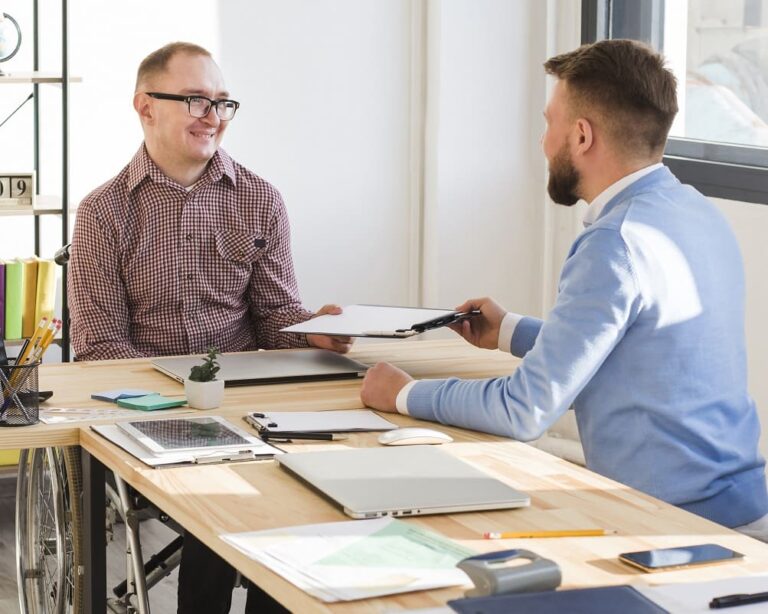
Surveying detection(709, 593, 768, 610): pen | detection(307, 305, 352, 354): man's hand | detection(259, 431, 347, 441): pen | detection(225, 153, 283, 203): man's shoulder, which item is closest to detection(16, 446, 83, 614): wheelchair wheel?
detection(307, 305, 352, 354): man's hand

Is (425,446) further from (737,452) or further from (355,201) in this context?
(355,201)

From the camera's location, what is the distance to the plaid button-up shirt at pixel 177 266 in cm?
278

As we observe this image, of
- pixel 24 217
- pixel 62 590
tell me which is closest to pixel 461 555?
pixel 62 590

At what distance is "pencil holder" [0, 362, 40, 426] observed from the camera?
200 centimetres

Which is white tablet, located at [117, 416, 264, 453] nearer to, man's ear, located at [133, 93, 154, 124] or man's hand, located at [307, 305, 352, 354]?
man's hand, located at [307, 305, 352, 354]

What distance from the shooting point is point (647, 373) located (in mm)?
1930

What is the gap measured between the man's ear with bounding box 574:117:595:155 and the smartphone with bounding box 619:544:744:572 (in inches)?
35.1

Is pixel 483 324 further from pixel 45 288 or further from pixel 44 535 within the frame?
pixel 45 288

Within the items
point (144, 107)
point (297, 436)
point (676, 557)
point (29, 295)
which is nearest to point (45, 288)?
point (29, 295)

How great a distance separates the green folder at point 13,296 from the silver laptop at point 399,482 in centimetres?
218

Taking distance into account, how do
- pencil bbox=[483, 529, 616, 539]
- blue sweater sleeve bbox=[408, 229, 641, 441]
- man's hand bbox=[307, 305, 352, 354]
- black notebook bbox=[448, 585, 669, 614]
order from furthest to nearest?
man's hand bbox=[307, 305, 352, 354], blue sweater sleeve bbox=[408, 229, 641, 441], pencil bbox=[483, 529, 616, 539], black notebook bbox=[448, 585, 669, 614]

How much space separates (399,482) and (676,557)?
41 cm

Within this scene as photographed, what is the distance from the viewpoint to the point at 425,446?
186 centimetres

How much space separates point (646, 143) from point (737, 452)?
0.54 metres
